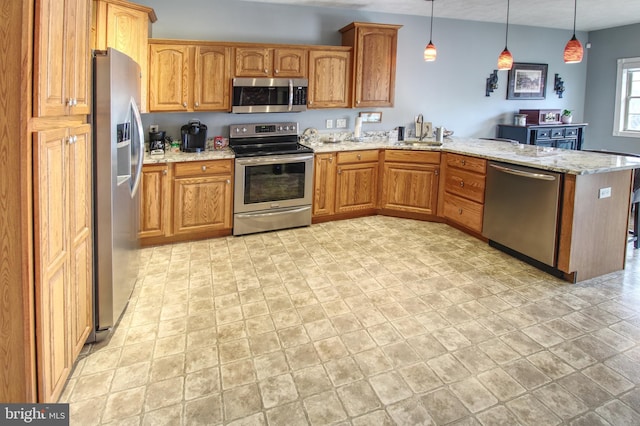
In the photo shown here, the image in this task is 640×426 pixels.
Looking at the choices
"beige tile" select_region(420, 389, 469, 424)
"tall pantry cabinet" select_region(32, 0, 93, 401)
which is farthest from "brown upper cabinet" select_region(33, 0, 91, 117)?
"beige tile" select_region(420, 389, 469, 424)

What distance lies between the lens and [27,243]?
150 centimetres

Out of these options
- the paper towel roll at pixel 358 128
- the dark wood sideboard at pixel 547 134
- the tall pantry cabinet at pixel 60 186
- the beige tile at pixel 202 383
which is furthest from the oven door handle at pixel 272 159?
the dark wood sideboard at pixel 547 134

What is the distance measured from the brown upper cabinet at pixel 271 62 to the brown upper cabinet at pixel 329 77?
141mm

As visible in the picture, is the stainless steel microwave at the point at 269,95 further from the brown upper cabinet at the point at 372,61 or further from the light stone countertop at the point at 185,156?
the brown upper cabinet at the point at 372,61

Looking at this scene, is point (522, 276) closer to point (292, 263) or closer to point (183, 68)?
point (292, 263)

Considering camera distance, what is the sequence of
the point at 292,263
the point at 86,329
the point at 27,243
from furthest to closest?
the point at 292,263 < the point at 86,329 < the point at 27,243

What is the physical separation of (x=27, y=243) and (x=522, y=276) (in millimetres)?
3402

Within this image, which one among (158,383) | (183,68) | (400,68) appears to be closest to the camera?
(158,383)

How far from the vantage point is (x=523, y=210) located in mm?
3652

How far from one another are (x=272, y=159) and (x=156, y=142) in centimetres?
117

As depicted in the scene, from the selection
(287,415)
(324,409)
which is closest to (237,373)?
(287,415)

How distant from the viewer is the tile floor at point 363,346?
1936mm

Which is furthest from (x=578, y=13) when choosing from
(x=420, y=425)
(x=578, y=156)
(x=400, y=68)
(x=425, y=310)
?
(x=420, y=425)

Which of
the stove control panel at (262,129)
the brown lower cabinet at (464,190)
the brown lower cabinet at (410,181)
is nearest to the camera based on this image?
the brown lower cabinet at (464,190)
